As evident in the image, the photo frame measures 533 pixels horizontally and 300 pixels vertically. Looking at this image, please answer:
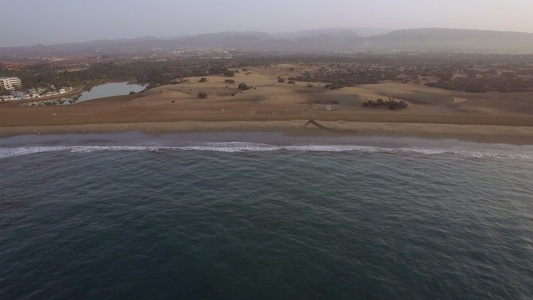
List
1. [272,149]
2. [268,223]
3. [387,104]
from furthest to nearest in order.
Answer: [387,104] → [272,149] → [268,223]

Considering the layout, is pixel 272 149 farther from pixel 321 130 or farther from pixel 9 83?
pixel 9 83

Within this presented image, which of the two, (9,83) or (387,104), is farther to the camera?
(9,83)

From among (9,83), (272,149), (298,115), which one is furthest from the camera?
(9,83)

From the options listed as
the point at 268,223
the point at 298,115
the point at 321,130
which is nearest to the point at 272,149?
the point at 321,130

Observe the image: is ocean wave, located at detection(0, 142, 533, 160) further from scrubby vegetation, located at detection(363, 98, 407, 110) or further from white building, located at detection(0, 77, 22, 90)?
white building, located at detection(0, 77, 22, 90)

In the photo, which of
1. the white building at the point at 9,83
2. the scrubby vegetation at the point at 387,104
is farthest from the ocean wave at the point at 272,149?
the white building at the point at 9,83

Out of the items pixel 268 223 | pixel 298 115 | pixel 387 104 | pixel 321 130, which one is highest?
pixel 387 104
